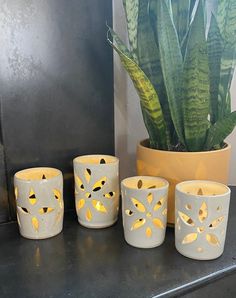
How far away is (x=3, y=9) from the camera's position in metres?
0.57

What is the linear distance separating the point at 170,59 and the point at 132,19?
0.35 feet

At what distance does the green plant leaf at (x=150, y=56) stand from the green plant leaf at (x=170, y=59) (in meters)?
0.02

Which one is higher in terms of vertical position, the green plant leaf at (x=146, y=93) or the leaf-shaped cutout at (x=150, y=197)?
the green plant leaf at (x=146, y=93)

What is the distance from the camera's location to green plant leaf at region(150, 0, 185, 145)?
53 cm

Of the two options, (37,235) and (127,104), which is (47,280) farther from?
(127,104)

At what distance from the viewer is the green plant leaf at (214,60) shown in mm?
570

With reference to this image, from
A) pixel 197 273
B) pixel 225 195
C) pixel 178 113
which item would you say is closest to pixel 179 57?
pixel 178 113

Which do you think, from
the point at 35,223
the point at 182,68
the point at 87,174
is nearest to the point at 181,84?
the point at 182,68

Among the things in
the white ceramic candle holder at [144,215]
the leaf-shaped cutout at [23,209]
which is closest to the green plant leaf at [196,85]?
the white ceramic candle holder at [144,215]

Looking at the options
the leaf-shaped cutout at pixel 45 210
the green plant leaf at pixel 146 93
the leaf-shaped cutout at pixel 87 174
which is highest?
the green plant leaf at pixel 146 93

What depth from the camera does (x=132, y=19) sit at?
58cm

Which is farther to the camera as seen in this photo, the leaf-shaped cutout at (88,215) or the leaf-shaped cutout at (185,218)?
the leaf-shaped cutout at (88,215)

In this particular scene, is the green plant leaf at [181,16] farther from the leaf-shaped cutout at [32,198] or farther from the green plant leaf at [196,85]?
the leaf-shaped cutout at [32,198]

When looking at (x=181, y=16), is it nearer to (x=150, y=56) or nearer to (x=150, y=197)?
(x=150, y=56)
